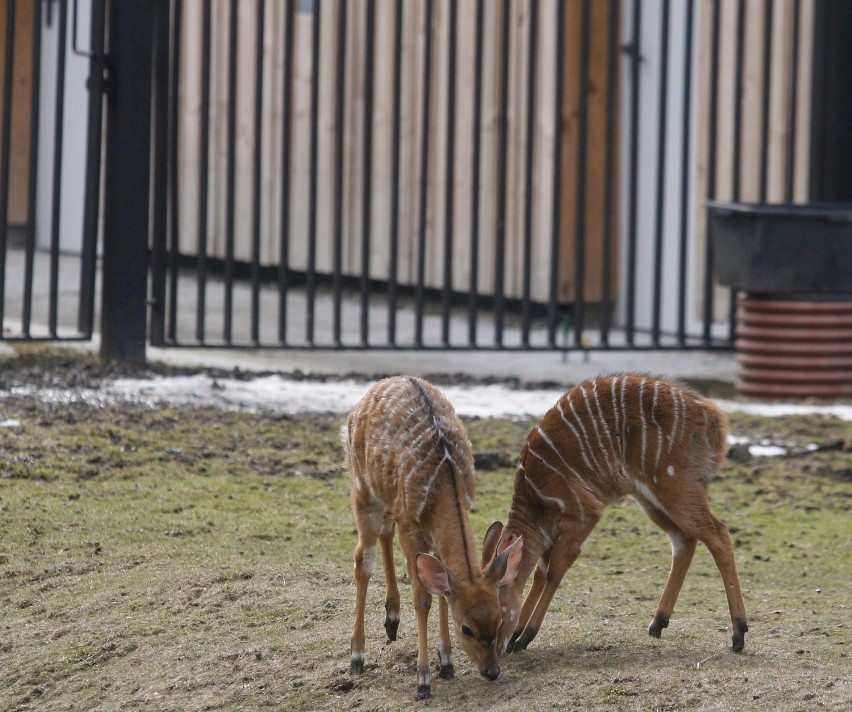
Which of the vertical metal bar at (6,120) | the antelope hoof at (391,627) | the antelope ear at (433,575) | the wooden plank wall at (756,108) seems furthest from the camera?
the wooden plank wall at (756,108)

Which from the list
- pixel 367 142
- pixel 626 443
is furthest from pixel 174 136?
pixel 626 443

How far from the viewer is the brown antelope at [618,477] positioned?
16.7 feet

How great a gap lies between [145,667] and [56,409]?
3365 mm

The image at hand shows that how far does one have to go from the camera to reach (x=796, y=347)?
9781 mm

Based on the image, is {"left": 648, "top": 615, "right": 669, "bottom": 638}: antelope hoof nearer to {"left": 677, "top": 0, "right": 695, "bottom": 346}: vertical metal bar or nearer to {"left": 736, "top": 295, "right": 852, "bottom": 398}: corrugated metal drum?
{"left": 736, "top": 295, "right": 852, "bottom": 398}: corrugated metal drum

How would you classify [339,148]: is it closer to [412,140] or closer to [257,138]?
[257,138]

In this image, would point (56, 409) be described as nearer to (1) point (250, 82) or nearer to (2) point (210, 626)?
(2) point (210, 626)

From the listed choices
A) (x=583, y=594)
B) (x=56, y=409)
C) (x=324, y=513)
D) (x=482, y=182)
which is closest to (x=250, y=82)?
(x=482, y=182)

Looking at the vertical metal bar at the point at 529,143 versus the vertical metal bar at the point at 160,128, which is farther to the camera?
the vertical metal bar at the point at 529,143

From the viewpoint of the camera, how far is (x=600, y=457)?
205 inches

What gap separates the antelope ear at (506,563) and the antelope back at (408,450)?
21cm

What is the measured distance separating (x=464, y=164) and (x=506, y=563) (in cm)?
815

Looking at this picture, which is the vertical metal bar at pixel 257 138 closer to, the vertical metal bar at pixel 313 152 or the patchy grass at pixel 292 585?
the vertical metal bar at pixel 313 152

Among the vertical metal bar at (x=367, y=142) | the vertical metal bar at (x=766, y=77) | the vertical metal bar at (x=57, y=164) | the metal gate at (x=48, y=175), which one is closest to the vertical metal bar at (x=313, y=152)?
the vertical metal bar at (x=367, y=142)
